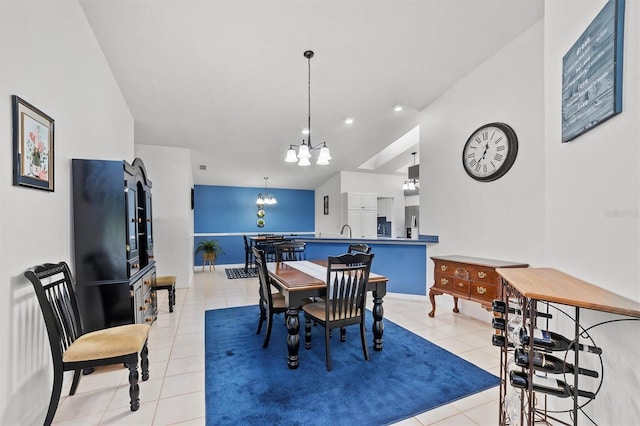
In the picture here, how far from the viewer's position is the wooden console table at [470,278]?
2885 mm

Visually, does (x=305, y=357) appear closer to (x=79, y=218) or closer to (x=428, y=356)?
(x=428, y=356)

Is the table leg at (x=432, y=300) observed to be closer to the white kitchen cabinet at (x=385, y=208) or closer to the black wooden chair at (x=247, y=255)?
the white kitchen cabinet at (x=385, y=208)

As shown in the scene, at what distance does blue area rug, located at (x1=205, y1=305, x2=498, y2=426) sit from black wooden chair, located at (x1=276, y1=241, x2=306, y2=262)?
106 cm

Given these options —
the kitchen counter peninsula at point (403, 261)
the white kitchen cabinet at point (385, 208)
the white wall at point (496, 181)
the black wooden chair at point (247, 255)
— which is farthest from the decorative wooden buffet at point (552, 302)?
the white kitchen cabinet at point (385, 208)

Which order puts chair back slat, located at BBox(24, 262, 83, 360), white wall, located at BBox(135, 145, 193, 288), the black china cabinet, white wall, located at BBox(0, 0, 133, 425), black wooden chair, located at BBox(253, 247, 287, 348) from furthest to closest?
white wall, located at BBox(135, 145, 193, 288) → black wooden chair, located at BBox(253, 247, 287, 348) → the black china cabinet → chair back slat, located at BBox(24, 262, 83, 360) → white wall, located at BBox(0, 0, 133, 425)

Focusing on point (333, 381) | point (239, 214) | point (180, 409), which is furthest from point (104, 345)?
point (239, 214)

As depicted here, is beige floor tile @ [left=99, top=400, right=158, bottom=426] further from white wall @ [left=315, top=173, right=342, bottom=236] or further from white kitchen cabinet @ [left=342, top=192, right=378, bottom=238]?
white wall @ [left=315, top=173, right=342, bottom=236]

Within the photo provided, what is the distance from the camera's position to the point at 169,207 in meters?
5.12

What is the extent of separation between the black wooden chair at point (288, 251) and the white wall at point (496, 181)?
6.33 feet

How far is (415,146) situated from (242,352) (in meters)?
5.39

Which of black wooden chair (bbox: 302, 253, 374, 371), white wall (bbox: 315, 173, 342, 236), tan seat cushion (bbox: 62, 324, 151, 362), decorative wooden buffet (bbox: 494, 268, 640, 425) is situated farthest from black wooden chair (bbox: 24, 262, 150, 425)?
white wall (bbox: 315, 173, 342, 236)

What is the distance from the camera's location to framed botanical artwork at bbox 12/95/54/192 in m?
1.54

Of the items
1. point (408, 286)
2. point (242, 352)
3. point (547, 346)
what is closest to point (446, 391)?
point (547, 346)

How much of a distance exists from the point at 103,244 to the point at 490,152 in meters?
3.95
